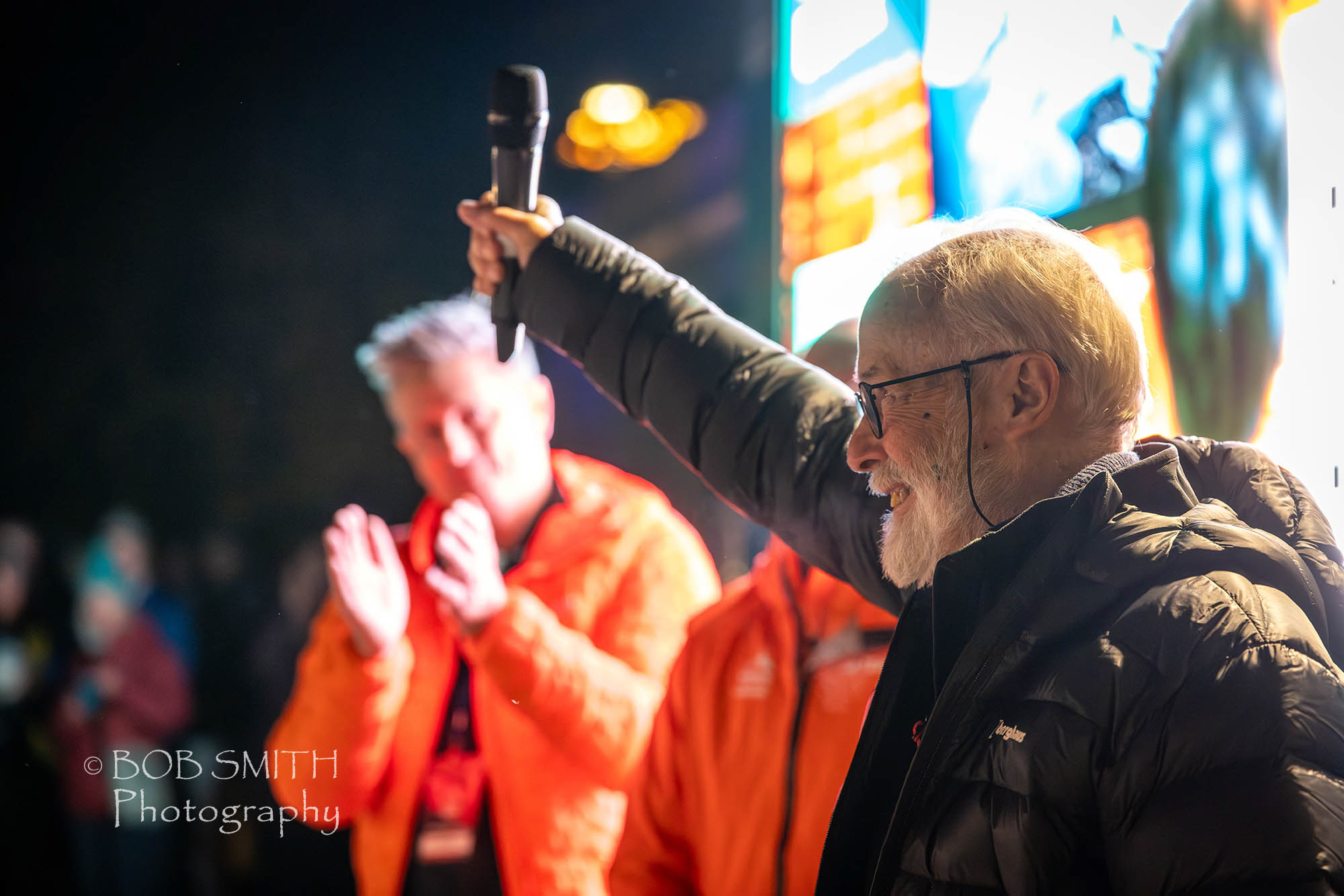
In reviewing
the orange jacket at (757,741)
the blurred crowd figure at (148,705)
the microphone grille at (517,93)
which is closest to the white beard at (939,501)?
the orange jacket at (757,741)

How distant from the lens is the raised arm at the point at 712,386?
1388mm

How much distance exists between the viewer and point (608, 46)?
2115 millimetres

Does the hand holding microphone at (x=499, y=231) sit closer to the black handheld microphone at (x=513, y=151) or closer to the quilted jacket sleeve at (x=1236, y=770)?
the black handheld microphone at (x=513, y=151)

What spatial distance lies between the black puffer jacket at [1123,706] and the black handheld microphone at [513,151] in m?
0.90

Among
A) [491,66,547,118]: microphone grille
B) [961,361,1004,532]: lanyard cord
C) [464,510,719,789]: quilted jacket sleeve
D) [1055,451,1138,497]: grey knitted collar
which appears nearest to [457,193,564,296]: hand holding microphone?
[491,66,547,118]: microphone grille

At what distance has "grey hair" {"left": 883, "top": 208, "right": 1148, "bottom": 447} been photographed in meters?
0.95

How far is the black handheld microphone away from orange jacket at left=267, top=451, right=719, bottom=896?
423mm

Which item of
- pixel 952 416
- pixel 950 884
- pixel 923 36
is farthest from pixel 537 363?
pixel 950 884

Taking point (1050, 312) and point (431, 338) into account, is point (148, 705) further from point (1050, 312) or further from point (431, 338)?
point (1050, 312)

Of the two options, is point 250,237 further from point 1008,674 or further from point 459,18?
point 1008,674

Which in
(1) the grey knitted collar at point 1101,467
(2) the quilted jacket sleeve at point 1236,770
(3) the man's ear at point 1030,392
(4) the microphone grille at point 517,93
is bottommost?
(2) the quilted jacket sleeve at point 1236,770

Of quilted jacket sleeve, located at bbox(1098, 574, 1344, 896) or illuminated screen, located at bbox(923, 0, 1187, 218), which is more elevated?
illuminated screen, located at bbox(923, 0, 1187, 218)

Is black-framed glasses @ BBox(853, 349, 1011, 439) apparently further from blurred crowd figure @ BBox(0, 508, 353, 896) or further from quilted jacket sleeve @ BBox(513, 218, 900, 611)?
blurred crowd figure @ BBox(0, 508, 353, 896)

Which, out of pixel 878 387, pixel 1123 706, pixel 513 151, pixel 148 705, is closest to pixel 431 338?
pixel 513 151
